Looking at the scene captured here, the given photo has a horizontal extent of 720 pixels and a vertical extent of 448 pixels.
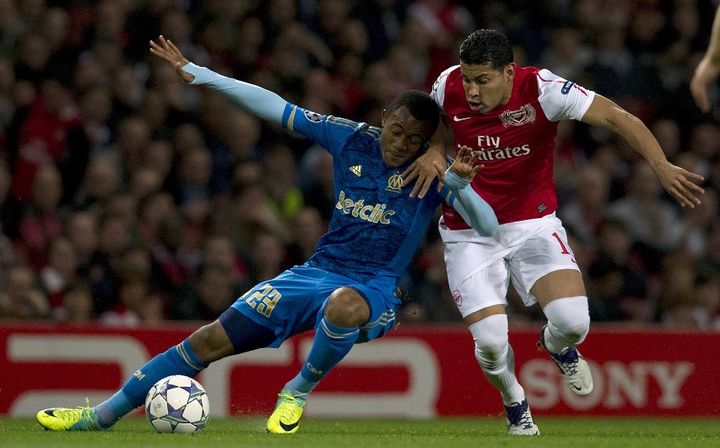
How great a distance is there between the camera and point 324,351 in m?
7.61

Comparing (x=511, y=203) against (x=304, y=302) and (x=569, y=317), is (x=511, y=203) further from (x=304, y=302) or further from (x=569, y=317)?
(x=304, y=302)

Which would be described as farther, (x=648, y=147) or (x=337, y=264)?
(x=337, y=264)

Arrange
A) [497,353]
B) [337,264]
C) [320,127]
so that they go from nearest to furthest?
[497,353] → [337,264] → [320,127]

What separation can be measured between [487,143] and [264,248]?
11.9 ft

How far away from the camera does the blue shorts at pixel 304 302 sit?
7648mm

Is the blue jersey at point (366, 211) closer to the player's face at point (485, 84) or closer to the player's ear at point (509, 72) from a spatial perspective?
the player's face at point (485, 84)

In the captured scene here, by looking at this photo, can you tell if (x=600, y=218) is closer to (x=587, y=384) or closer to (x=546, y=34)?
(x=546, y=34)

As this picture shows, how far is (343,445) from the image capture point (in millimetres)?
6945

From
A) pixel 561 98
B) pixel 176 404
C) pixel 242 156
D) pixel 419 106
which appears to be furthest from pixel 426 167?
pixel 242 156

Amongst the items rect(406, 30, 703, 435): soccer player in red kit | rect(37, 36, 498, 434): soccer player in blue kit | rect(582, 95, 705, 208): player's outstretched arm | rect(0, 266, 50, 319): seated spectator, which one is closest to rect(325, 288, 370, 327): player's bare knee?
rect(37, 36, 498, 434): soccer player in blue kit

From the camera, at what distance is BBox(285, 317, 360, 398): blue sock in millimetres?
7543

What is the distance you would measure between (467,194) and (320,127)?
3.34ft

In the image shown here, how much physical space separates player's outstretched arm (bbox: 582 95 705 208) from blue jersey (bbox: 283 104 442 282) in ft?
3.37

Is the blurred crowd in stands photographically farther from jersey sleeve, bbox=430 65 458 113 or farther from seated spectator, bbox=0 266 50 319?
jersey sleeve, bbox=430 65 458 113
